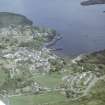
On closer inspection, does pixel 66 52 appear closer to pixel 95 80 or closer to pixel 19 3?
pixel 95 80

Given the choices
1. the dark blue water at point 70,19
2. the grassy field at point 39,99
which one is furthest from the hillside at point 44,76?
the dark blue water at point 70,19

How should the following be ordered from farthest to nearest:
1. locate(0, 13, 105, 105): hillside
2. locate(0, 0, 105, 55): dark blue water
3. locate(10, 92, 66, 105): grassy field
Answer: locate(0, 0, 105, 55): dark blue water → locate(0, 13, 105, 105): hillside → locate(10, 92, 66, 105): grassy field

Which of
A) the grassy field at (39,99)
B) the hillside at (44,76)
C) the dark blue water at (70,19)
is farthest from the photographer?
the dark blue water at (70,19)

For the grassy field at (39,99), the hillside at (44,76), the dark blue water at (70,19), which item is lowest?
the dark blue water at (70,19)

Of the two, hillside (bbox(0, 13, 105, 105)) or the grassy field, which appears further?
hillside (bbox(0, 13, 105, 105))

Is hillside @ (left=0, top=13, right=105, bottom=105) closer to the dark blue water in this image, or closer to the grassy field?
the grassy field

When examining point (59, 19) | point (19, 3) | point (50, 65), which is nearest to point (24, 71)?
point (50, 65)

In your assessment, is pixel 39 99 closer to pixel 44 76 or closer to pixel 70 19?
pixel 44 76

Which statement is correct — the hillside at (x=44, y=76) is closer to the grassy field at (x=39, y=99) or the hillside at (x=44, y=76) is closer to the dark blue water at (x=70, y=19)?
the grassy field at (x=39, y=99)

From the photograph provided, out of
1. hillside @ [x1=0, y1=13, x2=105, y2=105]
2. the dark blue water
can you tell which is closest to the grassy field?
hillside @ [x1=0, y1=13, x2=105, y2=105]
